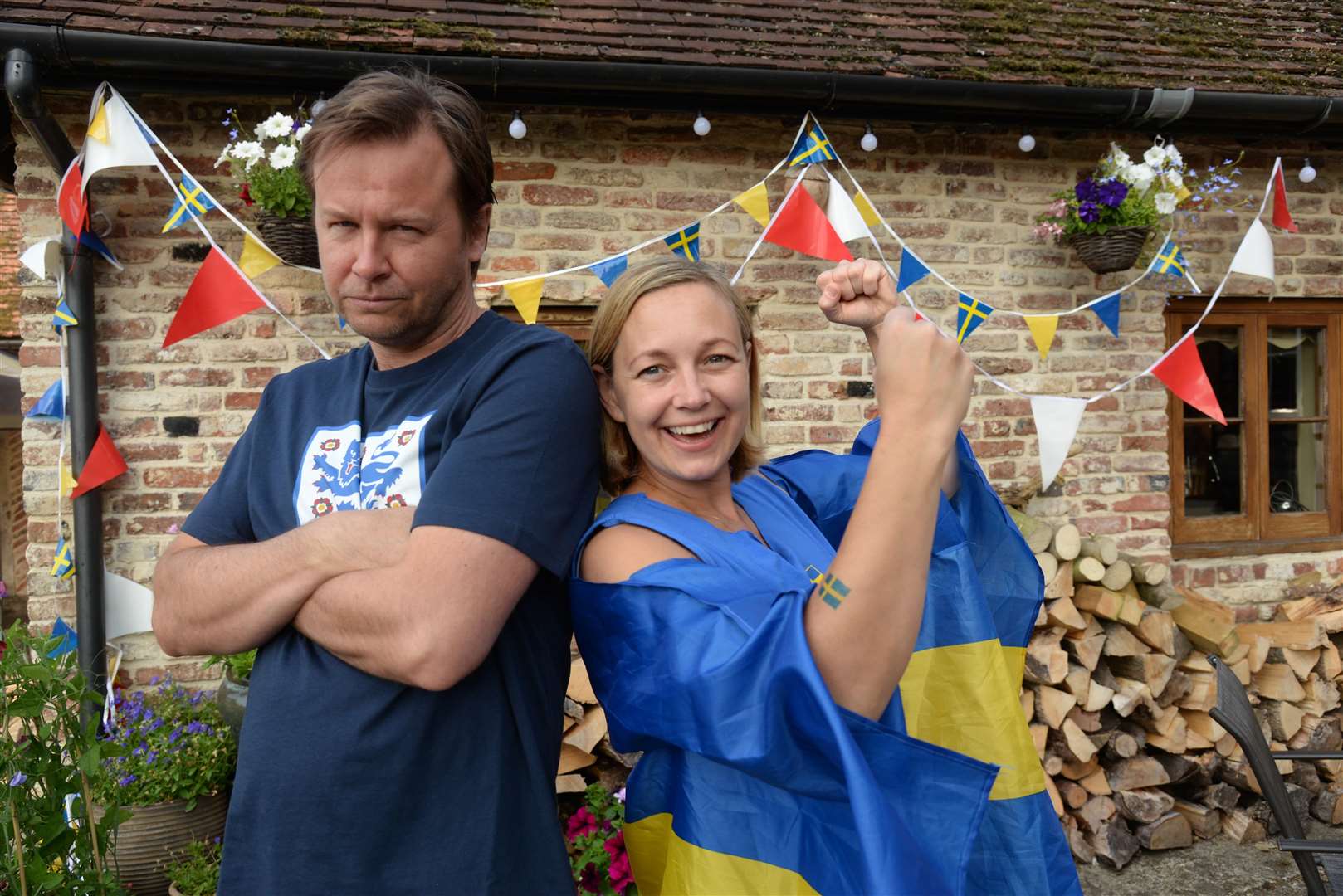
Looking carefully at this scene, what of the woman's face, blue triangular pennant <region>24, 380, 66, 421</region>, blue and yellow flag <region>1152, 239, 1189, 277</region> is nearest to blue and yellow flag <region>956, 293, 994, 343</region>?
blue and yellow flag <region>1152, 239, 1189, 277</region>

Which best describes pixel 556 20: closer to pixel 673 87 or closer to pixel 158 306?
pixel 673 87

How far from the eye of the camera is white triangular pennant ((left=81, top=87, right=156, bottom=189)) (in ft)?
12.0

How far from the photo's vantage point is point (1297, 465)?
213 inches

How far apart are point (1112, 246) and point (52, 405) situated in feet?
15.2

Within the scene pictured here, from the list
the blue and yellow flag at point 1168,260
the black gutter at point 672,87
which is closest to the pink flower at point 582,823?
the black gutter at point 672,87

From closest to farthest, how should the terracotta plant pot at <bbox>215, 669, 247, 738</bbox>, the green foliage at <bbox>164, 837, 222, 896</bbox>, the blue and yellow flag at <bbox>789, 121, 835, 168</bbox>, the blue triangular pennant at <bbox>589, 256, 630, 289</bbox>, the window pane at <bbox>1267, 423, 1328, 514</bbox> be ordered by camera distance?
the green foliage at <bbox>164, 837, 222, 896</bbox>
the terracotta plant pot at <bbox>215, 669, 247, 738</bbox>
the blue triangular pennant at <bbox>589, 256, 630, 289</bbox>
the blue and yellow flag at <bbox>789, 121, 835, 168</bbox>
the window pane at <bbox>1267, 423, 1328, 514</bbox>

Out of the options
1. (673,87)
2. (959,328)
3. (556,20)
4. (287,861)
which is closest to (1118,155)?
(959,328)

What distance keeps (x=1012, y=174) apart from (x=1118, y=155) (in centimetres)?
48

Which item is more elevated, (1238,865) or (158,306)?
(158,306)

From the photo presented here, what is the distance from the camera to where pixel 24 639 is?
85.9 inches

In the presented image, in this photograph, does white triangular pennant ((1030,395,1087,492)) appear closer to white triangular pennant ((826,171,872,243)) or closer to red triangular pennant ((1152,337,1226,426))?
red triangular pennant ((1152,337,1226,426))

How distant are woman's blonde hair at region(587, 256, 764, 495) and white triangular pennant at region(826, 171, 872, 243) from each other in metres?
2.83

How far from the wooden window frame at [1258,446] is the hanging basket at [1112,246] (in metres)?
0.70

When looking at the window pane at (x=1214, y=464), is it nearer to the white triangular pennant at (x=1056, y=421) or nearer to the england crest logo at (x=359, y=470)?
the white triangular pennant at (x=1056, y=421)
